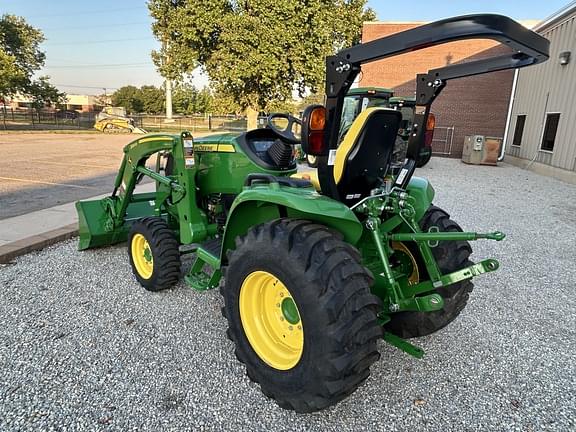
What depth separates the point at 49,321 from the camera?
10.2 feet

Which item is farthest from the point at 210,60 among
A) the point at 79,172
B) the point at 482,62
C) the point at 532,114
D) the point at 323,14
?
the point at 482,62

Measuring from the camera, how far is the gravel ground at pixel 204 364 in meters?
2.18

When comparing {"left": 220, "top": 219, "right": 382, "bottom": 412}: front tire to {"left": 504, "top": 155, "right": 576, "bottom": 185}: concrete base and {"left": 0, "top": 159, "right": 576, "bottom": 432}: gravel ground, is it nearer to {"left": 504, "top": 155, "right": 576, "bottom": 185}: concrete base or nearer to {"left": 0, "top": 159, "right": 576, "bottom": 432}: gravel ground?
{"left": 0, "top": 159, "right": 576, "bottom": 432}: gravel ground

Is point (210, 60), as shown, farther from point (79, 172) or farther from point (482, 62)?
point (482, 62)

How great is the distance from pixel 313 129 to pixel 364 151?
443 millimetres

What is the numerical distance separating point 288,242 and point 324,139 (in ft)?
1.89

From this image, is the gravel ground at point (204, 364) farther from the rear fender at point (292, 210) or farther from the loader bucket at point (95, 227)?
the rear fender at point (292, 210)

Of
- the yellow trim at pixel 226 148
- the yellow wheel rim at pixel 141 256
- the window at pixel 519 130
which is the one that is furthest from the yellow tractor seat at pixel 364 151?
the window at pixel 519 130

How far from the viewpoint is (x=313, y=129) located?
2049mm

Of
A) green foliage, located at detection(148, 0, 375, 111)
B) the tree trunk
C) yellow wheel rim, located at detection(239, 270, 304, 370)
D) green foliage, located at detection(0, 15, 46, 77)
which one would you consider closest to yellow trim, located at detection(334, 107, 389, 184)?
yellow wheel rim, located at detection(239, 270, 304, 370)

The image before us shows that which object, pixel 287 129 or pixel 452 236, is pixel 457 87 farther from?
pixel 452 236

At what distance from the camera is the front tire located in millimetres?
1883

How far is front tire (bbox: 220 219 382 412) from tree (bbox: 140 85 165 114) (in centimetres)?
6580

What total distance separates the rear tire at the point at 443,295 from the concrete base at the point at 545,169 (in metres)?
10.3
